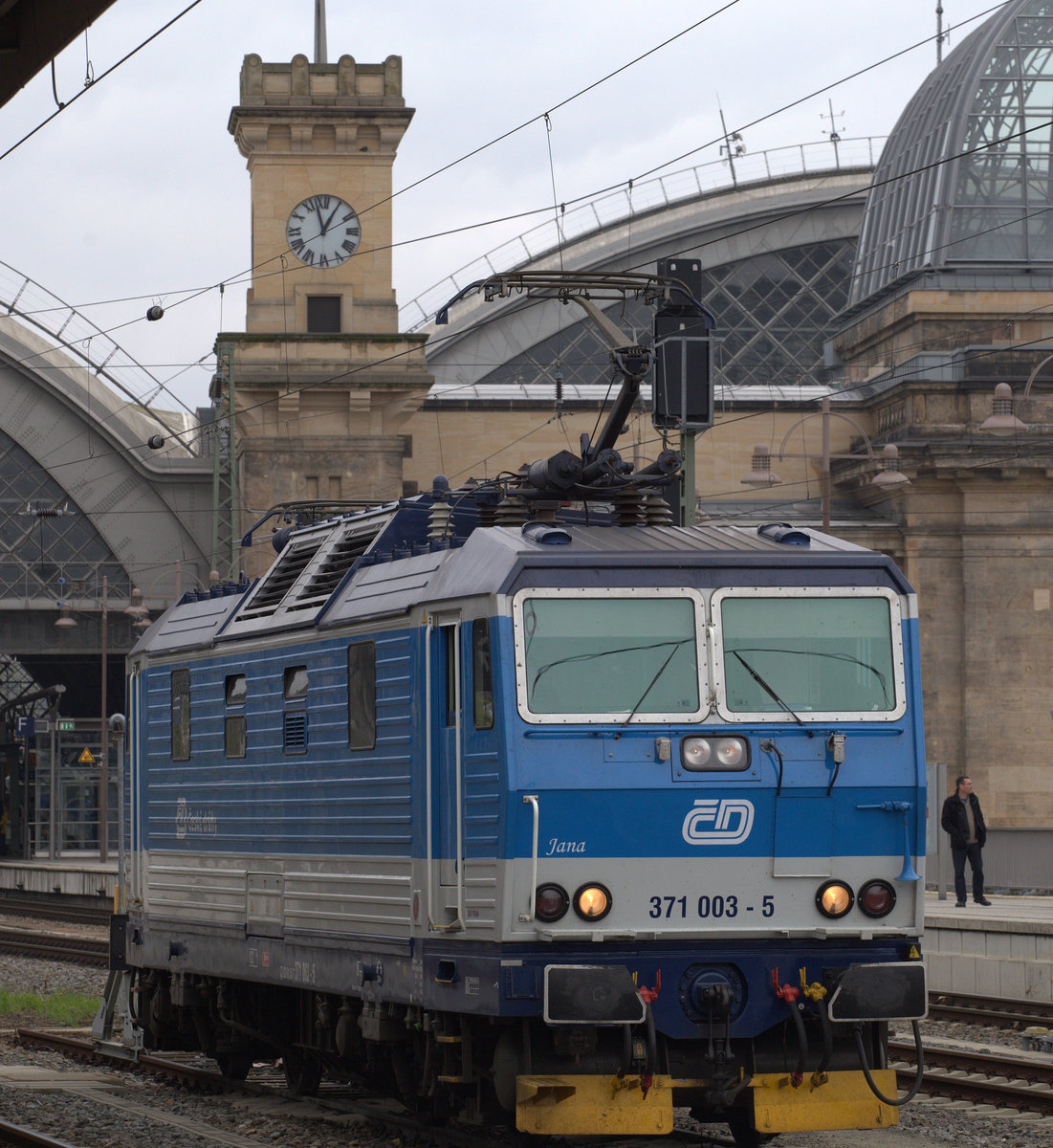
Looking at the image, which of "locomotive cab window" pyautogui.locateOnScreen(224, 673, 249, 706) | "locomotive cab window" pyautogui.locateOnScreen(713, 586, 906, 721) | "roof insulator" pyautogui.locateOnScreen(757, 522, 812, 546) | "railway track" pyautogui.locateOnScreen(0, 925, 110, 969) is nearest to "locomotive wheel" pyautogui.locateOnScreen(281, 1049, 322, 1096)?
"locomotive cab window" pyautogui.locateOnScreen(224, 673, 249, 706)

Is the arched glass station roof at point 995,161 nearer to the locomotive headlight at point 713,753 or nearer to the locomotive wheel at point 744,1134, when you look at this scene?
the locomotive wheel at point 744,1134

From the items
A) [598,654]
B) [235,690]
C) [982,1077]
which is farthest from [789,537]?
[982,1077]

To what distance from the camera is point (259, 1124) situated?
13852mm

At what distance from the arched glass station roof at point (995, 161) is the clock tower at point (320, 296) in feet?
45.7

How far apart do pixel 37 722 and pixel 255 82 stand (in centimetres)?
1776

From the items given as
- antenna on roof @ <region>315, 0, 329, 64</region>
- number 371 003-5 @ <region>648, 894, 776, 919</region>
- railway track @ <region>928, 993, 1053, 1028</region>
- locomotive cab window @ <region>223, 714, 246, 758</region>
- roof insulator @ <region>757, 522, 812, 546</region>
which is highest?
antenna on roof @ <region>315, 0, 329, 64</region>

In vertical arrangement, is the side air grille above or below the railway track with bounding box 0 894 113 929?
above

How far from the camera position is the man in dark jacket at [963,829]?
94.3 ft

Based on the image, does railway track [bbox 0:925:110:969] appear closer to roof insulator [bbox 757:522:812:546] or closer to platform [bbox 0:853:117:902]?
platform [bbox 0:853:117:902]

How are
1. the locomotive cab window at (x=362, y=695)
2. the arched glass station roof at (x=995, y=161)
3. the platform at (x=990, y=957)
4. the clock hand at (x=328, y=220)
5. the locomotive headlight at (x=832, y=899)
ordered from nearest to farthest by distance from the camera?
the locomotive headlight at (x=832, y=899)
the locomotive cab window at (x=362, y=695)
the platform at (x=990, y=957)
the clock hand at (x=328, y=220)
the arched glass station roof at (x=995, y=161)

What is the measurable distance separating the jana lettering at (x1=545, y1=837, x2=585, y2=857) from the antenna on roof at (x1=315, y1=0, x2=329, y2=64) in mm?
51313

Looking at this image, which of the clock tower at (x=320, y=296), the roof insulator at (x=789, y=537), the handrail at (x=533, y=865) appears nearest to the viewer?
the handrail at (x=533, y=865)

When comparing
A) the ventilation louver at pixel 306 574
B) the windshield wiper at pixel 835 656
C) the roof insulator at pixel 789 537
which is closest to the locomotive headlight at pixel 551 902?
the windshield wiper at pixel 835 656

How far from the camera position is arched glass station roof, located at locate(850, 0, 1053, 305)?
190ft
